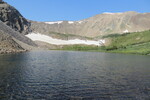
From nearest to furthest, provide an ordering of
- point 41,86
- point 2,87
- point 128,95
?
point 128,95 → point 2,87 → point 41,86

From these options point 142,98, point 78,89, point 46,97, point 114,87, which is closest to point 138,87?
point 114,87

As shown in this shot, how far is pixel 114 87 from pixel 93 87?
3507 millimetres

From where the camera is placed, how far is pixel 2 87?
90.2ft

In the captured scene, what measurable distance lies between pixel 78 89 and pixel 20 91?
8.58 m

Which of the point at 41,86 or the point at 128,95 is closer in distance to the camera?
the point at 128,95

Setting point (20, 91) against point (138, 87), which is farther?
point (138, 87)

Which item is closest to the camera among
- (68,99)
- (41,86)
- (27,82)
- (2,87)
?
(68,99)

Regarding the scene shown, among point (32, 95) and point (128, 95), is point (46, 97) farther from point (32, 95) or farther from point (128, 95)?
point (128, 95)

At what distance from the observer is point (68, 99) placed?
23312 millimetres

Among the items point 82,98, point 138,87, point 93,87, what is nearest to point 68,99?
point 82,98

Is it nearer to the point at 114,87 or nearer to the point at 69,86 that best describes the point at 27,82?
the point at 69,86

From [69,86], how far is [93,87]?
3.91m

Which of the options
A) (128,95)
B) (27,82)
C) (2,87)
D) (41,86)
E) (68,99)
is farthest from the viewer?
(27,82)

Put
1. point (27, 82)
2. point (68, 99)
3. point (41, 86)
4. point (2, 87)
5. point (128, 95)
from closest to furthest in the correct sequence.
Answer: point (68, 99), point (128, 95), point (2, 87), point (41, 86), point (27, 82)
